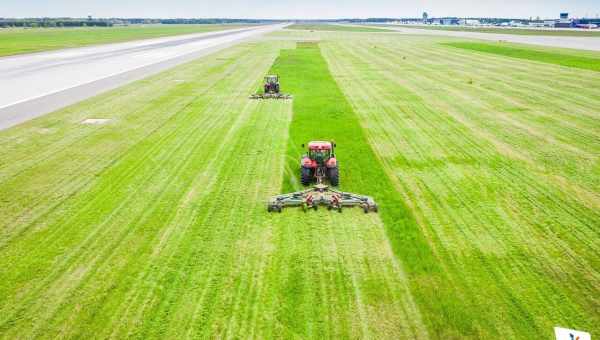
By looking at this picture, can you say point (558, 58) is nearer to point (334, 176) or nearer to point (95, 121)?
point (334, 176)

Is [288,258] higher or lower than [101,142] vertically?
lower

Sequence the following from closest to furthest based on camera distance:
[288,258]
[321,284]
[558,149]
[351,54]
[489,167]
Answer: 1. [321,284]
2. [288,258]
3. [489,167]
4. [558,149]
5. [351,54]

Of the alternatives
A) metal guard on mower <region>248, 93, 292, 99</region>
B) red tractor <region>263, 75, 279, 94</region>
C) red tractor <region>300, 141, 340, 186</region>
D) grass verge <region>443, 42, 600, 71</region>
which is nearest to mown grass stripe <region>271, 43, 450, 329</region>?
red tractor <region>300, 141, 340, 186</region>

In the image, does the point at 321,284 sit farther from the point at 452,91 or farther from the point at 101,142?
the point at 452,91

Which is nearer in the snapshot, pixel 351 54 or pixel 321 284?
pixel 321 284

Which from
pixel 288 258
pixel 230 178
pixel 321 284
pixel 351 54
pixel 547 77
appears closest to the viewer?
pixel 321 284

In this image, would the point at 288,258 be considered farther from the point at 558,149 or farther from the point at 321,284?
the point at 558,149

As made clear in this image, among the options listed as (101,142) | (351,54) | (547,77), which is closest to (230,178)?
(101,142)

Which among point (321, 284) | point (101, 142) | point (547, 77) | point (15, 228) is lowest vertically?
point (321, 284)
